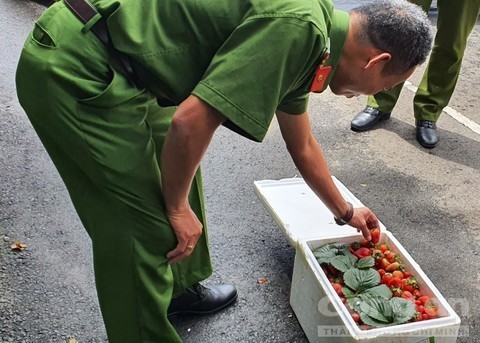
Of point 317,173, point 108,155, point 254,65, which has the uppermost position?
Result: point 254,65

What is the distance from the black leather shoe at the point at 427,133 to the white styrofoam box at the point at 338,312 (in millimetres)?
1776

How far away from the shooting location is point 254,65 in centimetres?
134

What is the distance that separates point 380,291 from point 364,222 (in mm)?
287

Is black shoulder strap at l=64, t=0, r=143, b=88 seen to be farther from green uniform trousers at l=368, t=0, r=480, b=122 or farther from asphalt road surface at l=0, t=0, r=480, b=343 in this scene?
green uniform trousers at l=368, t=0, r=480, b=122

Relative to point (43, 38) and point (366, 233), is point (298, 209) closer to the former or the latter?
point (366, 233)

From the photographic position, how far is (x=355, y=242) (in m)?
2.38

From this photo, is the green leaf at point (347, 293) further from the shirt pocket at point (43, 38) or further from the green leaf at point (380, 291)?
the shirt pocket at point (43, 38)

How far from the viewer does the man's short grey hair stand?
4.92ft

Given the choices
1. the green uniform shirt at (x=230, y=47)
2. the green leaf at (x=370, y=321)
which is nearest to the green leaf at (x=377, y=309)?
the green leaf at (x=370, y=321)

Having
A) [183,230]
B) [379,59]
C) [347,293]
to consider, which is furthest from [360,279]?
[379,59]

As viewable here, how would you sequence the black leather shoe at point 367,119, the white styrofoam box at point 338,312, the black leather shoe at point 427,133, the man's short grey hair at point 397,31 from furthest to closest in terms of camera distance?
the black leather shoe at point 367,119 → the black leather shoe at point 427,133 → the white styrofoam box at point 338,312 → the man's short grey hair at point 397,31

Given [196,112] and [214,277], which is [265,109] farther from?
[214,277]

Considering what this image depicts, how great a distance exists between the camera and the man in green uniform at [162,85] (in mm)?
1364

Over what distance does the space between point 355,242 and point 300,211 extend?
453 millimetres
